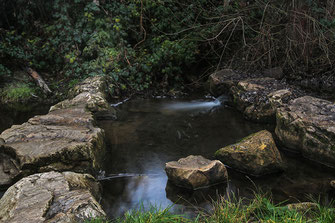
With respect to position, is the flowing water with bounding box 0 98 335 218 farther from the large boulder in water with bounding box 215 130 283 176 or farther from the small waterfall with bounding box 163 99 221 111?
the large boulder in water with bounding box 215 130 283 176

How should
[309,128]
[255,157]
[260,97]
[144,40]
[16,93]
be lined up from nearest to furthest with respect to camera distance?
[255,157], [309,128], [260,97], [16,93], [144,40]

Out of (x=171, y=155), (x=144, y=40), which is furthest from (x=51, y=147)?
(x=144, y=40)

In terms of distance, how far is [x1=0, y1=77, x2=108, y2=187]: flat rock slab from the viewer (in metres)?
3.86

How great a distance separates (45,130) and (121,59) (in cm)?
448

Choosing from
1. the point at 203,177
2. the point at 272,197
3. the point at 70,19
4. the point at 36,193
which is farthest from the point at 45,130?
the point at 70,19

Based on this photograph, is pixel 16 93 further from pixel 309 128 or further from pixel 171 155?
pixel 309 128

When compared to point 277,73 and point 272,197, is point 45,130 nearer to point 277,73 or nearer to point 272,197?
point 272,197

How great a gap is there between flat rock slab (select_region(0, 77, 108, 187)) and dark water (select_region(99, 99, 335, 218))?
45 centimetres

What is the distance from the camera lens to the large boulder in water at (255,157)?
4.18 metres

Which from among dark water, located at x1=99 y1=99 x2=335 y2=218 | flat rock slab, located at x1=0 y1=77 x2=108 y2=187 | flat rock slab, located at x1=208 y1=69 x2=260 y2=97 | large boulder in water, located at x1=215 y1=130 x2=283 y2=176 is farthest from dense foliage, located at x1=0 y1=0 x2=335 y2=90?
large boulder in water, located at x1=215 y1=130 x2=283 y2=176

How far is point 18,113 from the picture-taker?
7.28 meters

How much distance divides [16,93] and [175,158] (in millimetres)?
5327

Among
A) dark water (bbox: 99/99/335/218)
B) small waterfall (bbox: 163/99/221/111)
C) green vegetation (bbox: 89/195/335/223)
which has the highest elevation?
green vegetation (bbox: 89/195/335/223)

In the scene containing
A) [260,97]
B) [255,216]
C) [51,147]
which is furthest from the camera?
[260,97]
